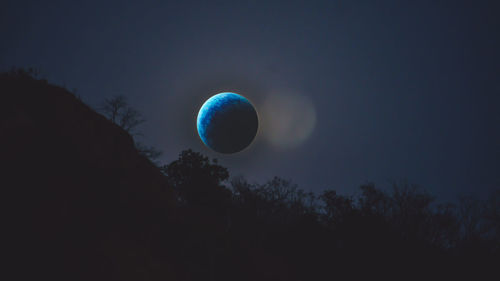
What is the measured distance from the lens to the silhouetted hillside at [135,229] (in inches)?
252

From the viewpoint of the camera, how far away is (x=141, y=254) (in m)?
7.76

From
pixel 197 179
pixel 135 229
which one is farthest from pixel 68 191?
pixel 197 179

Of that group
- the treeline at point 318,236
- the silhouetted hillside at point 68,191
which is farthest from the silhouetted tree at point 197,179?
the silhouetted hillside at point 68,191

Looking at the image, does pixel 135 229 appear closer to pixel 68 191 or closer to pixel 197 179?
pixel 68 191

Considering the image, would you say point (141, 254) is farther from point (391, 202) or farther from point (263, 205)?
point (391, 202)

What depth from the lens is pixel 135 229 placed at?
27.8 ft

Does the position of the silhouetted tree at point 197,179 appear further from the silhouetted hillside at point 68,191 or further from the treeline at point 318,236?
the silhouetted hillside at point 68,191

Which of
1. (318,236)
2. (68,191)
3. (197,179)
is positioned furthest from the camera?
(197,179)

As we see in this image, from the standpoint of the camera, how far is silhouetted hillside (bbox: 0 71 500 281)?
6.39 meters

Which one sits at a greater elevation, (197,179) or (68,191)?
(197,179)

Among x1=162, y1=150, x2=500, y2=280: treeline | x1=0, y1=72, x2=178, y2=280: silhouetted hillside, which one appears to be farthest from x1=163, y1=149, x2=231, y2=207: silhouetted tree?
x1=0, y1=72, x2=178, y2=280: silhouetted hillside

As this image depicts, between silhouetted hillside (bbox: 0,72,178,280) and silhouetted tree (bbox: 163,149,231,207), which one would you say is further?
silhouetted tree (bbox: 163,149,231,207)

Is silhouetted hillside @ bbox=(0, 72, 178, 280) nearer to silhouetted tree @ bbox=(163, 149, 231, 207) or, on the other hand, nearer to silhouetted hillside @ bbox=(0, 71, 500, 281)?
silhouetted hillside @ bbox=(0, 71, 500, 281)

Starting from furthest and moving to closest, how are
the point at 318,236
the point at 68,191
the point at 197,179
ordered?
the point at 197,179, the point at 318,236, the point at 68,191
